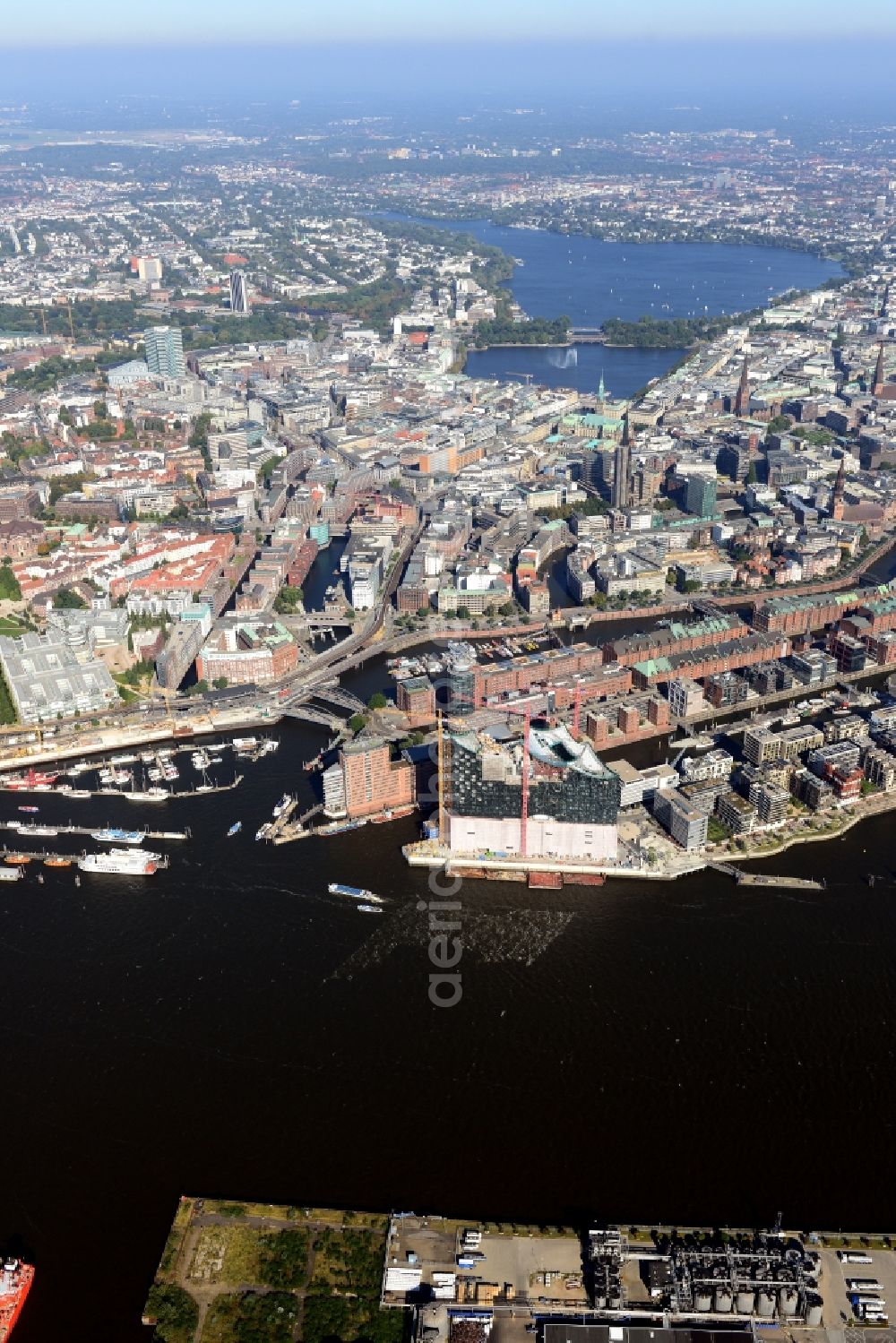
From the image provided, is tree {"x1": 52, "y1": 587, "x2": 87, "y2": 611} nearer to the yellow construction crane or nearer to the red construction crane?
the yellow construction crane

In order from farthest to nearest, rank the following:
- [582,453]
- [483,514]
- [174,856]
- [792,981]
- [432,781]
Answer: [582,453], [483,514], [432,781], [174,856], [792,981]


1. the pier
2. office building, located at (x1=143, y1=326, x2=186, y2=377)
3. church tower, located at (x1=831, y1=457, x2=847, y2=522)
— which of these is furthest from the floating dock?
office building, located at (x1=143, y1=326, x2=186, y2=377)

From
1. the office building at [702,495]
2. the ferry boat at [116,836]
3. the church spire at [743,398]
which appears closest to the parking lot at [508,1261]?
the ferry boat at [116,836]

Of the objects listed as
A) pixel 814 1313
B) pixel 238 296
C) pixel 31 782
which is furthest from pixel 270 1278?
pixel 238 296

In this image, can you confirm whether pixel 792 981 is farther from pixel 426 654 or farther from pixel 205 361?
pixel 205 361

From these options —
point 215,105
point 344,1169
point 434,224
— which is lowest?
point 344,1169

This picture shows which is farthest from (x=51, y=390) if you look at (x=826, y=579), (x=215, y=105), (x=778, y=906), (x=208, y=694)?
(x=215, y=105)

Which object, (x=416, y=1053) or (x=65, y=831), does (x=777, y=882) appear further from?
(x=65, y=831)
